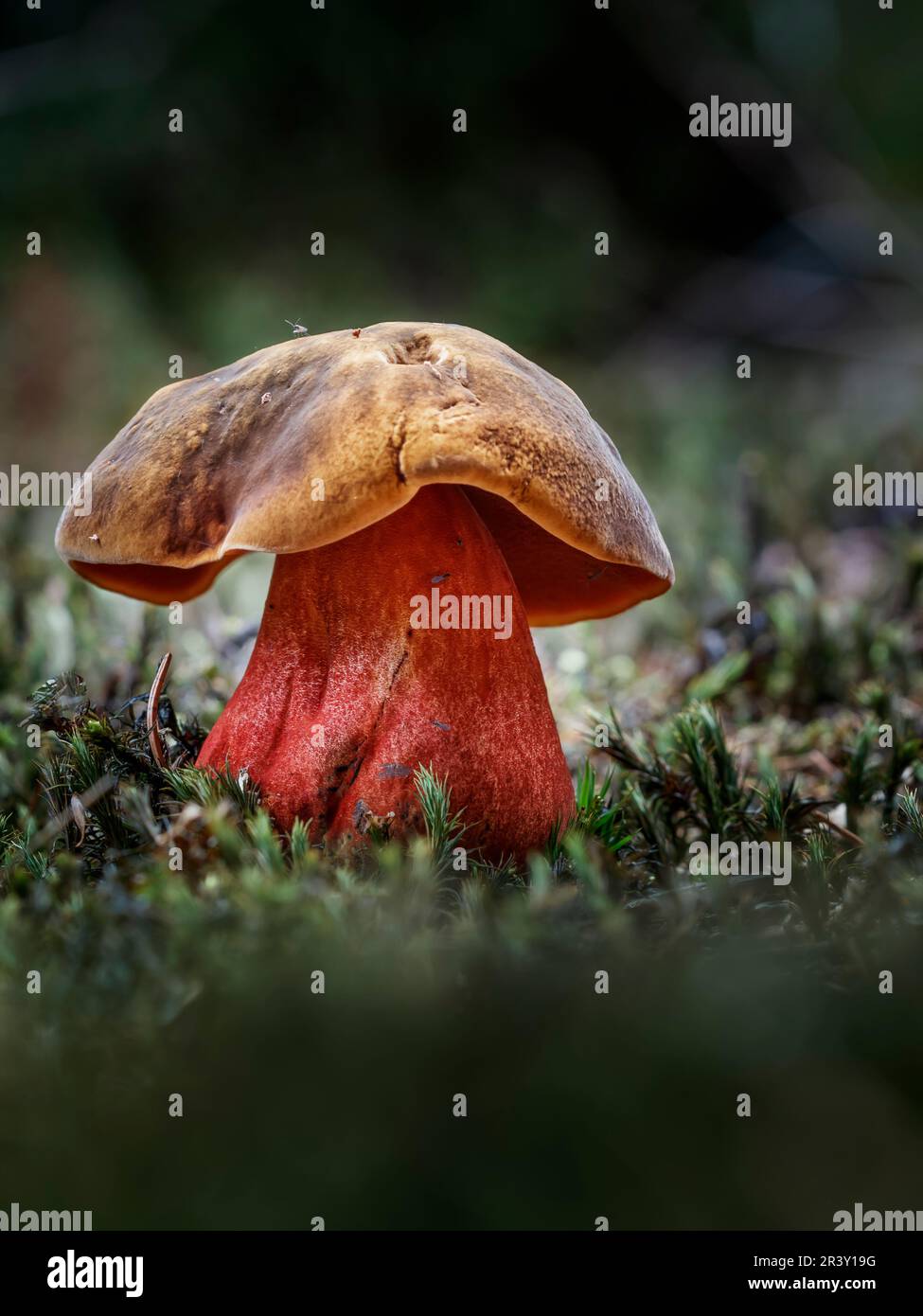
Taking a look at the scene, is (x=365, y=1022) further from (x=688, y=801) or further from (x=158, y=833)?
(x=688, y=801)

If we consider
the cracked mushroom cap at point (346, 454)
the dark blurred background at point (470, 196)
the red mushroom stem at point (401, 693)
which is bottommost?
the red mushroom stem at point (401, 693)

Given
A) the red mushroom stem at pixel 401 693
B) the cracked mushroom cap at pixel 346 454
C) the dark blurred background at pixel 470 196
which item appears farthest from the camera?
the dark blurred background at pixel 470 196

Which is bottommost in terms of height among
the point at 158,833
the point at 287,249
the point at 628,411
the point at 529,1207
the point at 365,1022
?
the point at 529,1207

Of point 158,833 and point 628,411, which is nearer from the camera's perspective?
point 158,833

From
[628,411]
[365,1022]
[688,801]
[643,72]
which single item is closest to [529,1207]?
[365,1022]

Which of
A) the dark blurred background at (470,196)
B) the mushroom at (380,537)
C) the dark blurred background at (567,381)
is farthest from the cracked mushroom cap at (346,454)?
the dark blurred background at (470,196)

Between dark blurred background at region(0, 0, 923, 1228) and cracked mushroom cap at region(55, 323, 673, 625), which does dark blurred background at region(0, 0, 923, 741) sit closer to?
dark blurred background at region(0, 0, 923, 1228)

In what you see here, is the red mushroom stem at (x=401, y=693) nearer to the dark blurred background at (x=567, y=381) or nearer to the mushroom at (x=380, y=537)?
the mushroom at (x=380, y=537)
